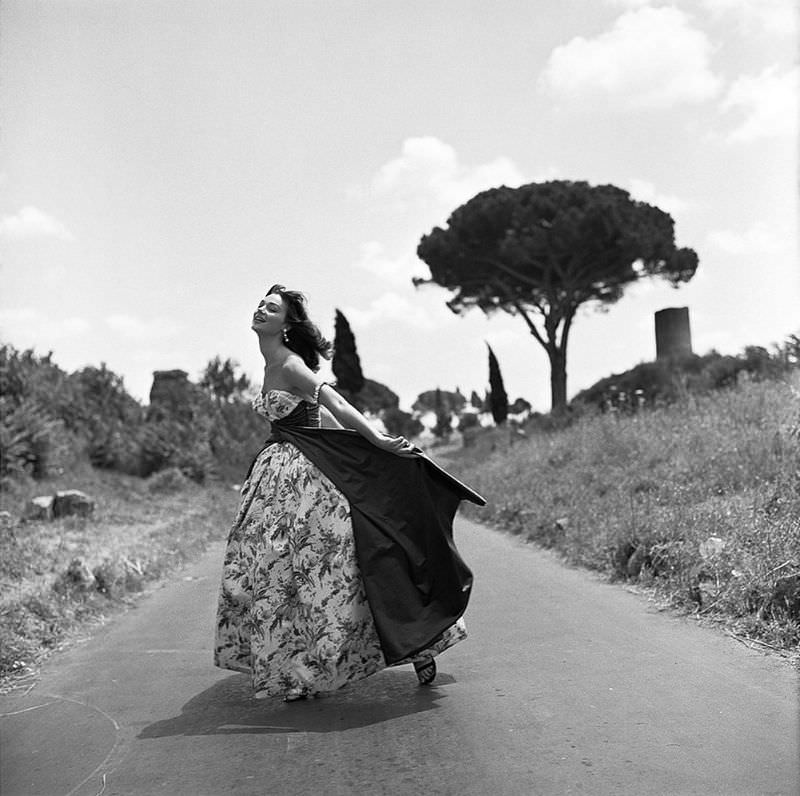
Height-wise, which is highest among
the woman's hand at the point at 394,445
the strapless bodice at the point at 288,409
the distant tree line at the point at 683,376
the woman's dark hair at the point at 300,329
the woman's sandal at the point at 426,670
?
the distant tree line at the point at 683,376

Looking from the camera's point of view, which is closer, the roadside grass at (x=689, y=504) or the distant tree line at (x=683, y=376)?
the roadside grass at (x=689, y=504)

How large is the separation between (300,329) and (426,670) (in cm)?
190

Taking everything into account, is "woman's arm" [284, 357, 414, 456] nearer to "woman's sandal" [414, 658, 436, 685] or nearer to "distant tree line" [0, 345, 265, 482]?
"woman's sandal" [414, 658, 436, 685]

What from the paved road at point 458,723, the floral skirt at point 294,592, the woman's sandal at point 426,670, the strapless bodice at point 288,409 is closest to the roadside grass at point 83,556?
the paved road at point 458,723

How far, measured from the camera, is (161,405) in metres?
28.3

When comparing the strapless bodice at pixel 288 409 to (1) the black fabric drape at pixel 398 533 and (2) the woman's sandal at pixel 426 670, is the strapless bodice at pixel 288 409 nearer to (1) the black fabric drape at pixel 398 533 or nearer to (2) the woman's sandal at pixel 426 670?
(1) the black fabric drape at pixel 398 533

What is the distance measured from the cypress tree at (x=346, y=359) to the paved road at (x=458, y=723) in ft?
128

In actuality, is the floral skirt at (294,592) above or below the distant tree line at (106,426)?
below

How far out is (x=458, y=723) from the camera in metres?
4.32

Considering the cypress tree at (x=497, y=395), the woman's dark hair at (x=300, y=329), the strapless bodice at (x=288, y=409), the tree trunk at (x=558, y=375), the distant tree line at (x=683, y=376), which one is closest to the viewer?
the strapless bodice at (x=288, y=409)

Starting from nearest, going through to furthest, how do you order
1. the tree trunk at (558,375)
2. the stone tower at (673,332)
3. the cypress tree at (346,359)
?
the stone tower at (673,332) < the tree trunk at (558,375) < the cypress tree at (346,359)

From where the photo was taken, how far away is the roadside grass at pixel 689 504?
20.7 ft

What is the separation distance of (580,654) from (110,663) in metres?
2.78

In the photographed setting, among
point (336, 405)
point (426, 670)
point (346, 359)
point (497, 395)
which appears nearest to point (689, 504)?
point (426, 670)
